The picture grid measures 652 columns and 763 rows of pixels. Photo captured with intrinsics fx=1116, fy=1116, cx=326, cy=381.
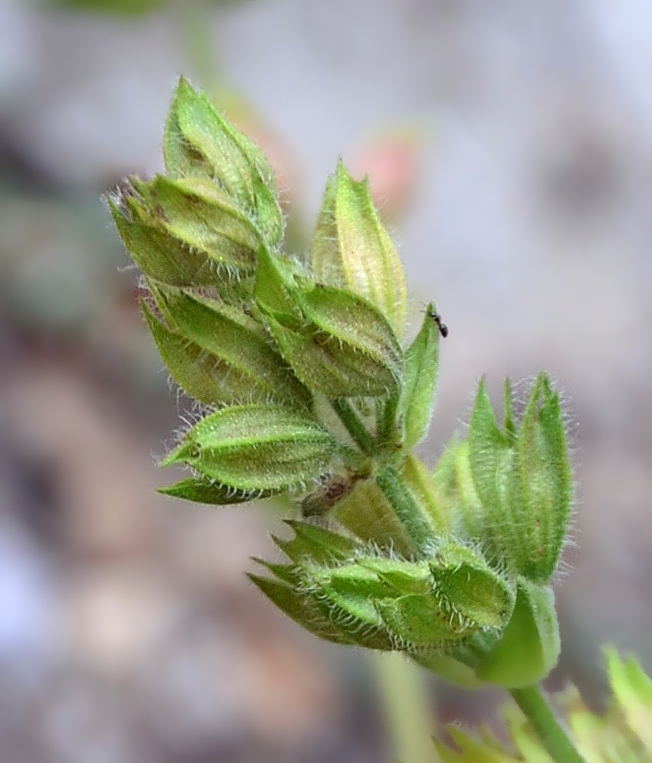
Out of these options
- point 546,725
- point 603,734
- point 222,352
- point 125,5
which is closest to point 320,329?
point 222,352

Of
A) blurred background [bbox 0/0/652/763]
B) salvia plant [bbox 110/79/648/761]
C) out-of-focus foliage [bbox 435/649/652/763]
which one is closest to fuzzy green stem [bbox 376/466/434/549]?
salvia plant [bbox 110/79/648/761]

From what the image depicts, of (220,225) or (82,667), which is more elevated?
(220,225)

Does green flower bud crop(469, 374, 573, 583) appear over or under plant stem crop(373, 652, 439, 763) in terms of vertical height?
over

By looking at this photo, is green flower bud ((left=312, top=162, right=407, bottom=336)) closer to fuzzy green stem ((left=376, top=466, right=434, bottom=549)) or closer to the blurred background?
fuzzy green stem ((left=376, top=466, right=434, bottom=549))

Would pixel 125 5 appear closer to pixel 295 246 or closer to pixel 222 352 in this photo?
pixel 295 246

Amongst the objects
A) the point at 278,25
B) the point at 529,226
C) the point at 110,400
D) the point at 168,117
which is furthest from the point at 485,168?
the point at 168,117

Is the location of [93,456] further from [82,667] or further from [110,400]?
[82,667]
